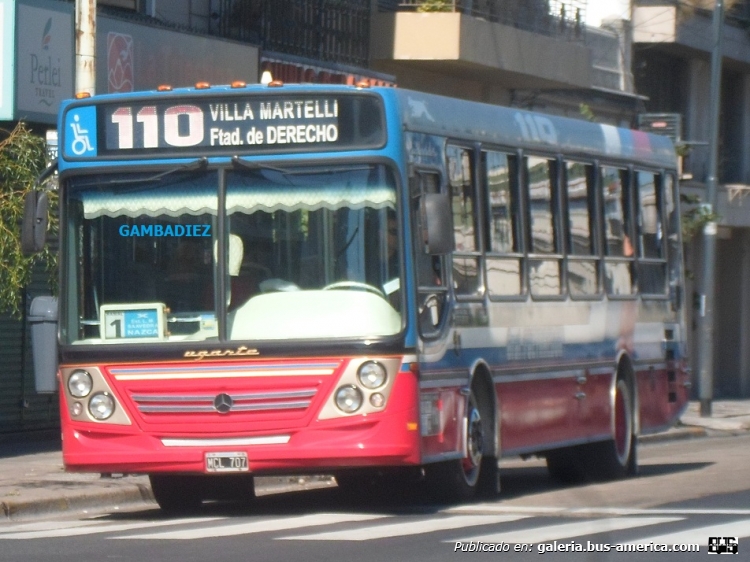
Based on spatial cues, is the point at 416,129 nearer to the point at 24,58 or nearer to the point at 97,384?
the point at 97,384

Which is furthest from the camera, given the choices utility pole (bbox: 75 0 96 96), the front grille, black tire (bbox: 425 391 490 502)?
utility pole (bbox: 75 0 96 96)

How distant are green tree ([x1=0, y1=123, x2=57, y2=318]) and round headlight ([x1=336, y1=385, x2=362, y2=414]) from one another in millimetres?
4100

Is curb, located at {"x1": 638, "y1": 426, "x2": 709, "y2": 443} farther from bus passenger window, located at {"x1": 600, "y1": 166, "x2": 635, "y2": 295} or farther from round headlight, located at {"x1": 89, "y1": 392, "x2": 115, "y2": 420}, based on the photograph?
round headlight, located at {"x1": 89, "y1": 392, "x2": 115, "y2": 420}

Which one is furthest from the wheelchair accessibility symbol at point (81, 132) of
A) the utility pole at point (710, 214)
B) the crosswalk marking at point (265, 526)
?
the utility pole at point (710, 214)

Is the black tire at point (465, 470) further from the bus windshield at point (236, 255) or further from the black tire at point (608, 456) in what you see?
the black tire at point (608, 456)

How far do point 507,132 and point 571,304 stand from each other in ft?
5.90

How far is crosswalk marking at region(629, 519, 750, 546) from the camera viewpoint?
9695 mm

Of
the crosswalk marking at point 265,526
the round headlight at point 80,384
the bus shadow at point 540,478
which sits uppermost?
the round headlight at point 80,384

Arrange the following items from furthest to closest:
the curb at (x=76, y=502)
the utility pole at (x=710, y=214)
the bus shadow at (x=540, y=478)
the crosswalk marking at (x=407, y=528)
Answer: the utility pole at (x=710, y=214)
the bus shadow at (x=540, y=478)
the curb at (x=76, y=502)
the crosswalk marking at (x=407, y=528)

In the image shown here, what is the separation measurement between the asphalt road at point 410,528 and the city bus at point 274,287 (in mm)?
384

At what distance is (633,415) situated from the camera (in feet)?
52.4

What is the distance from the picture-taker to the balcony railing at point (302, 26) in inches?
839

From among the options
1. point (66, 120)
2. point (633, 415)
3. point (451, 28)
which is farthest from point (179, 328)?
point (451, 28)

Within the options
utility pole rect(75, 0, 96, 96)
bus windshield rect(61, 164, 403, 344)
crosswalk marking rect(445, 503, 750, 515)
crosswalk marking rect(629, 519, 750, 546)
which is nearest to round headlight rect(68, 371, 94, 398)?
bus windshield rect(61, 164, 403, 344)
